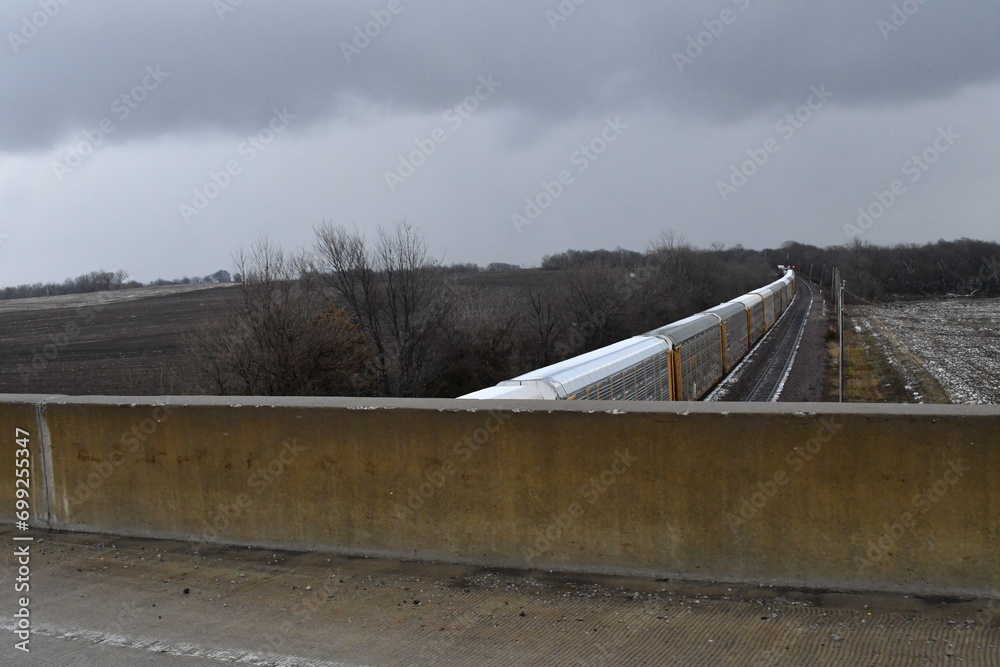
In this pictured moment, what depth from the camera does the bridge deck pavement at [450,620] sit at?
13.0 ft

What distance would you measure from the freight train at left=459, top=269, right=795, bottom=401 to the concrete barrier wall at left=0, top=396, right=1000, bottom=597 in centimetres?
292

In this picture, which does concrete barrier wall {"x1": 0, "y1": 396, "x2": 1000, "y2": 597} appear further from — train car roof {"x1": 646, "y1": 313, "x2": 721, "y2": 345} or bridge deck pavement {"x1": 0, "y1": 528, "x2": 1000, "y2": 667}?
train car roof {"x1": 646, "y1": 313, "x2": 721, "y2": 345}

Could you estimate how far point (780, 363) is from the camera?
35.9m

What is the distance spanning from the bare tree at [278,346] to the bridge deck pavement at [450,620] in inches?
943

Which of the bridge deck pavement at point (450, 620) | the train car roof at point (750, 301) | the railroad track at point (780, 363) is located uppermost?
the train car roof at point (750, 301)

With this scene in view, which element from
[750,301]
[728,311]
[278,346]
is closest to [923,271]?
[750,301]

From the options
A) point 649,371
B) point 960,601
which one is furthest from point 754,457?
point 649,371

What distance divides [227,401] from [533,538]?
2.49 meters

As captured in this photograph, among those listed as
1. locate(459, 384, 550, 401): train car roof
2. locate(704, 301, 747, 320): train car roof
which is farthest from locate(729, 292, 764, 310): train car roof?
locate(459, 384, 550, 401): train car roof

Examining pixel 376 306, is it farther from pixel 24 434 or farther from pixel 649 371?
pixel 24 434

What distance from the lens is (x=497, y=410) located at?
511cm

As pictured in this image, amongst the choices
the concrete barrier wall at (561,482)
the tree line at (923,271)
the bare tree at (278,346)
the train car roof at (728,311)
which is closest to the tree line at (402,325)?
the bare tree at (278,346)

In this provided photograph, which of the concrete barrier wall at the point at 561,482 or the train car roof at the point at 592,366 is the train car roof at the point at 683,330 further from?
the concrete barrier wall at the point at 561,482

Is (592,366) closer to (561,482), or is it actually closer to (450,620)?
(561,482)
